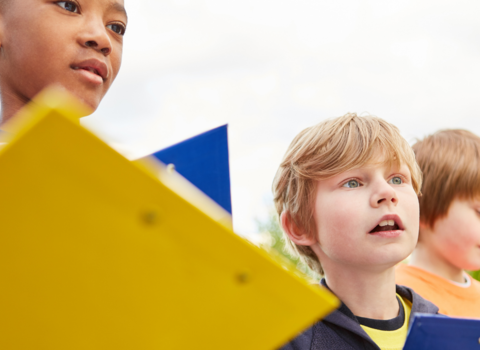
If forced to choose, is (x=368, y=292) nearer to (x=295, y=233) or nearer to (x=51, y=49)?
(x=295, y=233)

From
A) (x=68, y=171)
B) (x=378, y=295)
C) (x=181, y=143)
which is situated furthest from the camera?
(x=378, y=295)

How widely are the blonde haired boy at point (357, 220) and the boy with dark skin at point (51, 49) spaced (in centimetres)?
55

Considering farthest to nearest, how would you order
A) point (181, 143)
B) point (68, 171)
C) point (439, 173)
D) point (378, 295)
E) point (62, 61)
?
point (439, 173) → point (378, 295) → point (181, 143) → point (62, 61) → point (68, 171)

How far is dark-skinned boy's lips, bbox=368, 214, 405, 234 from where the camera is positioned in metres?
1.03

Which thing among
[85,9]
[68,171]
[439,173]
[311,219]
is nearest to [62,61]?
[85,9]

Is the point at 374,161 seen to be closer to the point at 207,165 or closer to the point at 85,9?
the point at 207,165

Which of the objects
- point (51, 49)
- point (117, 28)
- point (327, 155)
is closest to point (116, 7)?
point (117, 28)

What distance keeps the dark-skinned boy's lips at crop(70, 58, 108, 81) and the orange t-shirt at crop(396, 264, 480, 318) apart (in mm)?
1234

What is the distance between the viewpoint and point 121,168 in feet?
1.19

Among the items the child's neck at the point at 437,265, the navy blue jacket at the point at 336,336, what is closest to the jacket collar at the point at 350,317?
the navy blue jacket at the point at 336,336

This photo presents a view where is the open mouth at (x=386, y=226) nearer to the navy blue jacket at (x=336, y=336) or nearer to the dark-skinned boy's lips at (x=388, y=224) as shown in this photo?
the dark-skinned boy's lips at (x=388, y=224)

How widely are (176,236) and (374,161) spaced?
2.65ft

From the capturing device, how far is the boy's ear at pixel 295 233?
118cm

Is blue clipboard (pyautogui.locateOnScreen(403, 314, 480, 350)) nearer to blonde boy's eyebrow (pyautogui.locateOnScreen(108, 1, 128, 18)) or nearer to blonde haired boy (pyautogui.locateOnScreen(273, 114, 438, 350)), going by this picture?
blonde haired boy (pyautogui.locateOnScreen(273, 114, 438, 350))
